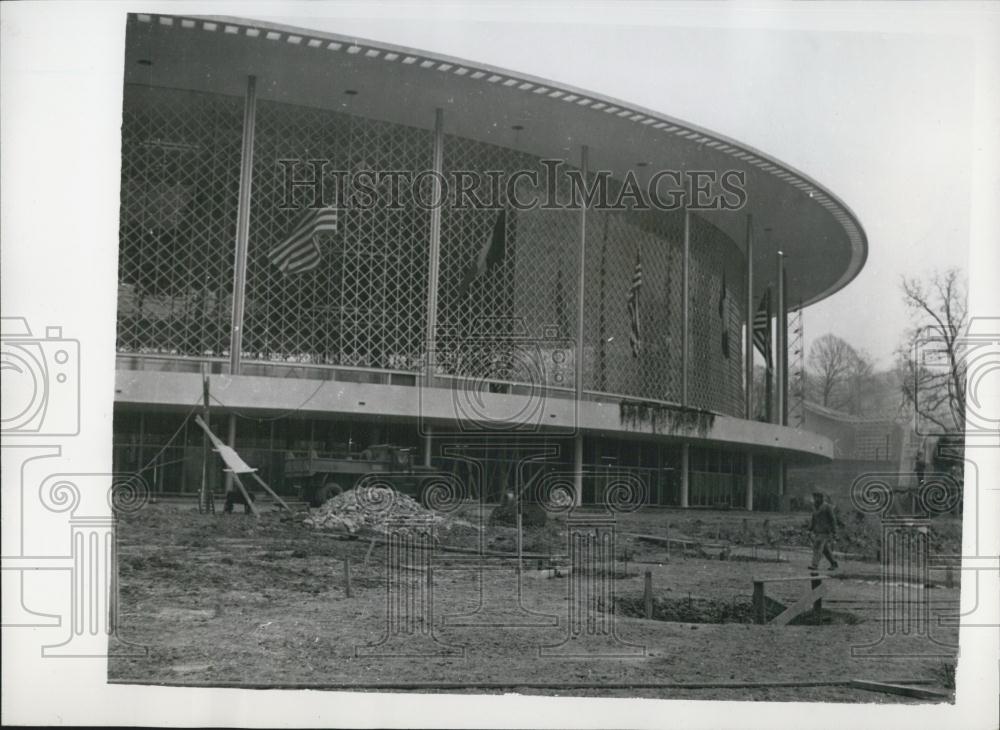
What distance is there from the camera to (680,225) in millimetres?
13750

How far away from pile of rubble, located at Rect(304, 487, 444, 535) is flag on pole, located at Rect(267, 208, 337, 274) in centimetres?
279

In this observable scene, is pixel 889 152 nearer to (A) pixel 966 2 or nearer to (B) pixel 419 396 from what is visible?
(A) pixel 966 2

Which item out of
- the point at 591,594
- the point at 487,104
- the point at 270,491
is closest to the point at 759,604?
the point at 591,594

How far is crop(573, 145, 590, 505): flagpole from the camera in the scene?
10539 mm

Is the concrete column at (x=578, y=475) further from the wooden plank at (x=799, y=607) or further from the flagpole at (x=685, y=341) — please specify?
the flagpole at (x=685, y=341)

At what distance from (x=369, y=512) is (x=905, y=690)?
539 centimetres

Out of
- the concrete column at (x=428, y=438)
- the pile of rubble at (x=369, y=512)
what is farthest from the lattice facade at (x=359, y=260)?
the pile of rubble at (x=369, y=512)

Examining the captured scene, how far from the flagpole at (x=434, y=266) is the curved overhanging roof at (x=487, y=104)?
1.08ft

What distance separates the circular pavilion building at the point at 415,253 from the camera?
9898 mm

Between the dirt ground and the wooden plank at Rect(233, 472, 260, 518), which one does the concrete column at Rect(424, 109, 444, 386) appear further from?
the dirt ground

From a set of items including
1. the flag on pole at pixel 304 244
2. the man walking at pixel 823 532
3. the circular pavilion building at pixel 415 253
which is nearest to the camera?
the man walking at pixel 823 532

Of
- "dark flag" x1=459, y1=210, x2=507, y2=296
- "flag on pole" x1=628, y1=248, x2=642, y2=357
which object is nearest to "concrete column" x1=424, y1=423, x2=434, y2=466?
"dark flag" x1=459, y1=210, x2=507, y2=296

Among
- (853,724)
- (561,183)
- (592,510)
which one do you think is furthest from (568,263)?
(853,724)

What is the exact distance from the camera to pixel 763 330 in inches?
608
